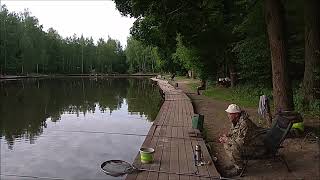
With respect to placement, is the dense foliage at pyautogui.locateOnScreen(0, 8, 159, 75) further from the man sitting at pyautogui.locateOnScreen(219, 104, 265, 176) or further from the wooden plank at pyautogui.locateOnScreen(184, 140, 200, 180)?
the man sitting at pyautogui.locateOnScreen(219, 104, 265, 176)

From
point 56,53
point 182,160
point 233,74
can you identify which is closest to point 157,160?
point 182,160

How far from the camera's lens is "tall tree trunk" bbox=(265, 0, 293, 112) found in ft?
34.8

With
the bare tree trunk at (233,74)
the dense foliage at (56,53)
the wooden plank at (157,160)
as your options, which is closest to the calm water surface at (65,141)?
the wooden plank at (157,160)

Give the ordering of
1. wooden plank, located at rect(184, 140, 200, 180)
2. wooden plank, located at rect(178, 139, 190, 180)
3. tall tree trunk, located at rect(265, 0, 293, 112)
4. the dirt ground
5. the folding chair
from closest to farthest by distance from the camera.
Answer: the dirt ground
the folding chair
wooden plank, located at rect(178, 139, 190, 180)
wooden plank, located at rect(184, 140, 200, 180)
tall tree trunk, located at rect(265, 0, 293, 112)

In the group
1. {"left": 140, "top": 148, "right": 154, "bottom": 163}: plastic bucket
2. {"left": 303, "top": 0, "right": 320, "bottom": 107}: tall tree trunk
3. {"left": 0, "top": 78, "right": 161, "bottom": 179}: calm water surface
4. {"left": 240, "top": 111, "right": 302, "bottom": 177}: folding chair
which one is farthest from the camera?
{"left": 303, "top": 0, "right": 320, "bottom": 107}: tall tree trunk

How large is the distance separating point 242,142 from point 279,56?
13.0 feet

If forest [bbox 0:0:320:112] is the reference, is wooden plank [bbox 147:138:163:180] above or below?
below

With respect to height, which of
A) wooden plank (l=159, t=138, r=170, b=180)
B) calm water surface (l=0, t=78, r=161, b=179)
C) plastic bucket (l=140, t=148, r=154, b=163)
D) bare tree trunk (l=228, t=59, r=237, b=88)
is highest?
bare tree trunk (l=228, t=59, r=237, b=88)

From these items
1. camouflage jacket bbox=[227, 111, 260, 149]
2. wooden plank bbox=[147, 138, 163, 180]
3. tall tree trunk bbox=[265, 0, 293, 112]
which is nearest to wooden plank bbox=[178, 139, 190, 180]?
wooden plank bbox=[147, 138, 163, 180]

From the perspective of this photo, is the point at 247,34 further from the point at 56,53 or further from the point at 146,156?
the point at 56,53

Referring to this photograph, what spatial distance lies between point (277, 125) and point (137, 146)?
5.59 m

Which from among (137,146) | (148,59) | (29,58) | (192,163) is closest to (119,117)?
(137,146)

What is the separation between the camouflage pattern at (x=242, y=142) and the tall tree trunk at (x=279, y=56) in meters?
3.29

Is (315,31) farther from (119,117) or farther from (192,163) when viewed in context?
(119,117)
